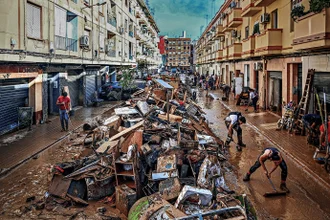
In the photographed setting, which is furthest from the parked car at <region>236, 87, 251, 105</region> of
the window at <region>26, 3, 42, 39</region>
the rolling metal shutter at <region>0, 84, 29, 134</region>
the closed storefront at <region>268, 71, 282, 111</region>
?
the rolling metal shutter at <region>0, 84, 29, 134</region>

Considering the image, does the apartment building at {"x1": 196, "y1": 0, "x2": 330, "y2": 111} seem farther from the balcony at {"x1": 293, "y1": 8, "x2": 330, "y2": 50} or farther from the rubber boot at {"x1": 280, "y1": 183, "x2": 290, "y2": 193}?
the rubber boot at {"x1": 280, "y1": 183, "x2": 290, "y2": 193}

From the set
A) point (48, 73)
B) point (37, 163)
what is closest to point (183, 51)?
point (48, 73)

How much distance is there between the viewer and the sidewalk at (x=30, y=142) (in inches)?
381

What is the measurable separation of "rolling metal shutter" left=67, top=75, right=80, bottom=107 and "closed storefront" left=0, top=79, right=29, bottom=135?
6038 millimetres

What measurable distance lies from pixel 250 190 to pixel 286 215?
1.37m

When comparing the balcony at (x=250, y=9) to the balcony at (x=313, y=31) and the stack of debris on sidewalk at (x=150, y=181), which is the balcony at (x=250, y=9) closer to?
the balcony at (x=313, y=31)

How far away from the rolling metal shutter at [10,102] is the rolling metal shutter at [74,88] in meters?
6.11

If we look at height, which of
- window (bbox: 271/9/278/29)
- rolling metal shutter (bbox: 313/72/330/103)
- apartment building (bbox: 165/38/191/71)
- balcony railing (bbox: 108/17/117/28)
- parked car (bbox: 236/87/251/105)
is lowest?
parked car (bbox: 236/87/251/105)

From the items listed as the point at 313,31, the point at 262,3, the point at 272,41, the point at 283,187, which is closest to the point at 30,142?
the point at 283,187

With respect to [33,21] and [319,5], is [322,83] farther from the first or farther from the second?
[33,21]

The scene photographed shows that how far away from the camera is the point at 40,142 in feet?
39.3

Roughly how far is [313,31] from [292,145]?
4.43 meters

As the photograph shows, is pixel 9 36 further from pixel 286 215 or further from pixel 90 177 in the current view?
pixel 286 215

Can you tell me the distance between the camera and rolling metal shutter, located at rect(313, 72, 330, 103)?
12.3m
